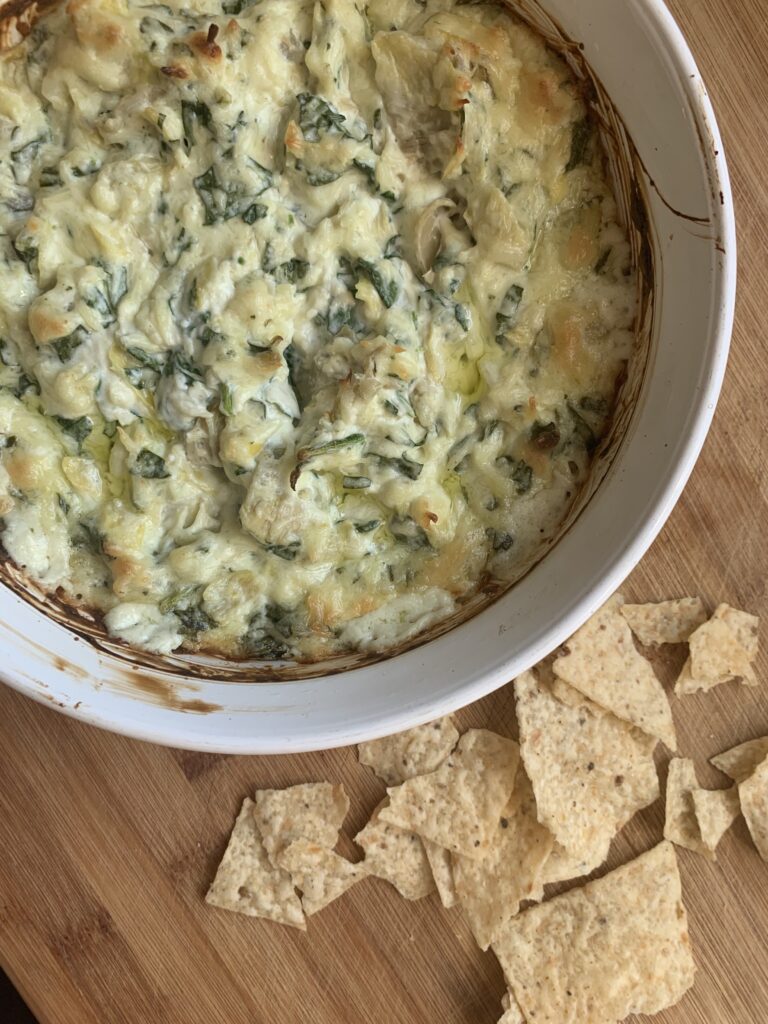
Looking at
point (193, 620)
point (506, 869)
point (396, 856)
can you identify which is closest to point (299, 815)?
point (396, 856)

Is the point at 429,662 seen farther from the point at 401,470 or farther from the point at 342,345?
the point at 342,345

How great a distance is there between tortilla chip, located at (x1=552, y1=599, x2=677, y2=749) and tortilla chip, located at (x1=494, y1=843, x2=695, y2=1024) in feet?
1.17

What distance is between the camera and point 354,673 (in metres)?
2.04

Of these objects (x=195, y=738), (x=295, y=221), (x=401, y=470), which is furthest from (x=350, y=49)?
(x=195, y=738)

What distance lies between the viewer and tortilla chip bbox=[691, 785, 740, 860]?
240cm

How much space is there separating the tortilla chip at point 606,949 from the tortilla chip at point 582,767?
0.38ft

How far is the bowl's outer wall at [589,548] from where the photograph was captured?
1814mm

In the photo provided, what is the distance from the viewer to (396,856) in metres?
2.43

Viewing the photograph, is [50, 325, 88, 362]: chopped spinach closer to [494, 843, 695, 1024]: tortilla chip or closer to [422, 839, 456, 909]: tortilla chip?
[422, 839, 456, 909]: tortilla chip

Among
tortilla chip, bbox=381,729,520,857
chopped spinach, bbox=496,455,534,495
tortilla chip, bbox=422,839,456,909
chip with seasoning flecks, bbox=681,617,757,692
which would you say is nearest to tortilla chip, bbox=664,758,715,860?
chip with seasoning flecks, bbox=681,617,757,692

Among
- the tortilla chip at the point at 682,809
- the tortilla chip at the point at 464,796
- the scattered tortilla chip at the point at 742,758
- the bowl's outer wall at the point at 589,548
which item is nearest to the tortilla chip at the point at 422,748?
the tortilla chip at the point at 464,796

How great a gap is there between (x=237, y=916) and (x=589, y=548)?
142 centimetres

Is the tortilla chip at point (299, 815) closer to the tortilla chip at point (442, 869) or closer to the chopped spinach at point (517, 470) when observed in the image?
the tortilla chip at point (442, 869)

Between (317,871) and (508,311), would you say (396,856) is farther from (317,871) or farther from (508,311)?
(508,311)
